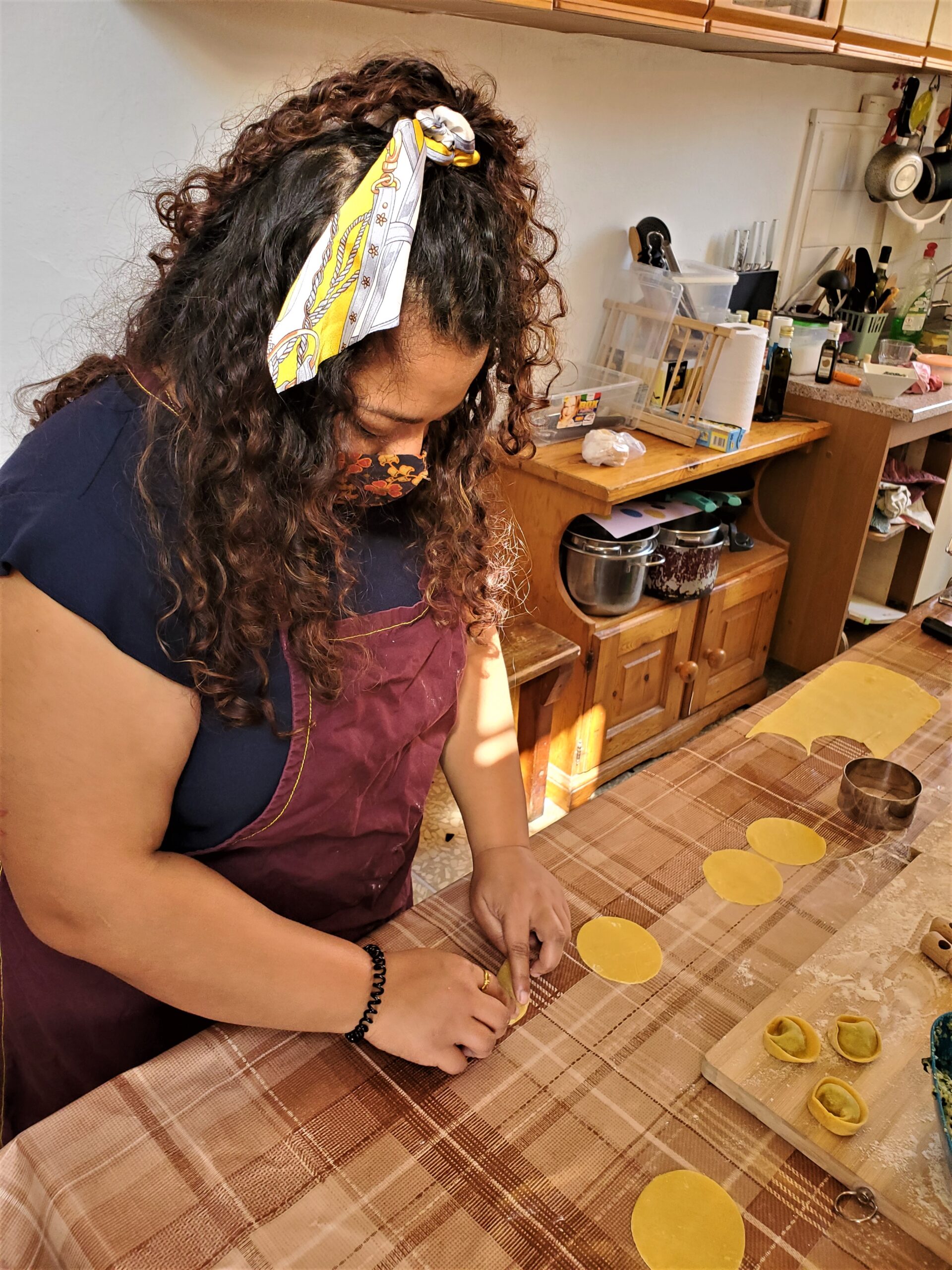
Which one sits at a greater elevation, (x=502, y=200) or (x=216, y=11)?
(x=216, y=11)

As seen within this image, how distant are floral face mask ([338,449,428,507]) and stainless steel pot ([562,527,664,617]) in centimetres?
141

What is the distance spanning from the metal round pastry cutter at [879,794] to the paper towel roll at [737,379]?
1415mm

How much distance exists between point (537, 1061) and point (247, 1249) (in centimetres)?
28

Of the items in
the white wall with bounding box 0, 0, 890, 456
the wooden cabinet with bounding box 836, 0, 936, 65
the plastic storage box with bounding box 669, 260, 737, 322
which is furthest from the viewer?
the plastic storage box with bounding box 669, 260, 737, 322

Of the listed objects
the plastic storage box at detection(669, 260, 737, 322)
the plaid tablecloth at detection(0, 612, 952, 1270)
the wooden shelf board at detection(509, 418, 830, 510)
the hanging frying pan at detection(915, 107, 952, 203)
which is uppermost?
the hanging frying pan at detection(915, 107, 952, 203)

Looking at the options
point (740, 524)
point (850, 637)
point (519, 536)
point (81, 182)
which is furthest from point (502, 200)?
point (850, 637)

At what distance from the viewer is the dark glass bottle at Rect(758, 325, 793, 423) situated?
8.70 feet

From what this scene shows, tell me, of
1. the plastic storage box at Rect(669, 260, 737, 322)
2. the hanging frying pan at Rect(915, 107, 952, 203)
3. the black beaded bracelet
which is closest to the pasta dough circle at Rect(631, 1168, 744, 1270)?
the black beaded bracelet

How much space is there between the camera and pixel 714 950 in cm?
95

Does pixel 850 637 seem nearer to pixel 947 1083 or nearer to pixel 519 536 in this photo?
pixel 519 536

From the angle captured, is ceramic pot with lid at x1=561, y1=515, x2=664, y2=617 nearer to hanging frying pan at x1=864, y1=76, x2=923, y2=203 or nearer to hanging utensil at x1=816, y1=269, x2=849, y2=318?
hanging utensil at x1=816, y1=269, x2=849, y2=318

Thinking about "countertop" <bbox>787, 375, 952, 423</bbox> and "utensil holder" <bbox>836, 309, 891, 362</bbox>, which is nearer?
"countertop" <bbox>787, 375, 952, 423</bbox>

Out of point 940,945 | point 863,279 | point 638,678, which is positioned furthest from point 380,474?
point 863,279

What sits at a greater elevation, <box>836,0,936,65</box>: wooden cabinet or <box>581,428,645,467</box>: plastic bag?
<box>836,0,936,65</box>: wooden cabinet
